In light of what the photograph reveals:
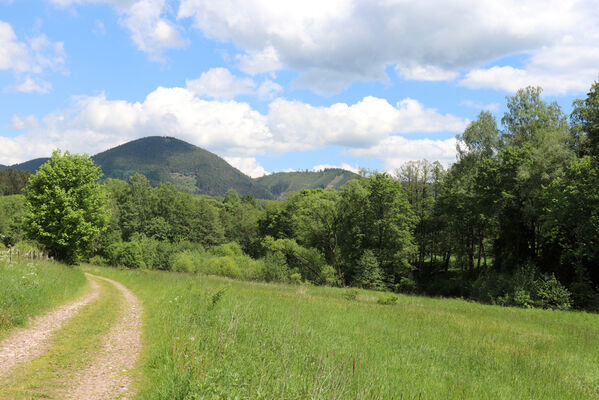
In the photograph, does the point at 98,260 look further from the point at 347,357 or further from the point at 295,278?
the point at 347,357

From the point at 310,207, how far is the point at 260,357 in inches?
1864

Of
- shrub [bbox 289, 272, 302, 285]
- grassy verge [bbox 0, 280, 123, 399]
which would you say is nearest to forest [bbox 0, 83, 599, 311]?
shrub [bbox 289, 272, 302, 285]

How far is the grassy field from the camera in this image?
550cm

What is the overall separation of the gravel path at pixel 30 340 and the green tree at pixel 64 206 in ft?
64.8

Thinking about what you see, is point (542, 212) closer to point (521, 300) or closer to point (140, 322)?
point (521, 300)

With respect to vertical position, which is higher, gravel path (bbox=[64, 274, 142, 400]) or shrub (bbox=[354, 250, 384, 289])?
gravel path (bbox=[64, 274, 142, 400])

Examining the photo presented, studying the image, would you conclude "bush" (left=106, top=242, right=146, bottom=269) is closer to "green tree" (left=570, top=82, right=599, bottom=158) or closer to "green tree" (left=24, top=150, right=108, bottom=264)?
"green tree" (left=24, top=150, right=108, bottom=264)

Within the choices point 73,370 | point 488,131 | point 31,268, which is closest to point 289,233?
point 488,131

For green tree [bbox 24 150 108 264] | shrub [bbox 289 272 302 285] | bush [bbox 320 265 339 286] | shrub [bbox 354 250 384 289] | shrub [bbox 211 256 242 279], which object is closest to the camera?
green tree [bbox 24 150 108 264]

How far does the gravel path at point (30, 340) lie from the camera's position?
708 centimetres

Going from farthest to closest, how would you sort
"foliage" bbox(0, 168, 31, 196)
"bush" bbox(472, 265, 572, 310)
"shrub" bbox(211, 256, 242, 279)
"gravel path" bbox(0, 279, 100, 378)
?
"foliage" bbox(0, 168, 31, 196) → "shrub" bbox(211, 256, 242, 279) → "bush" bbox(472, 265, 572, 310) → "gravel path" bbox(0, 279, 100, 378)

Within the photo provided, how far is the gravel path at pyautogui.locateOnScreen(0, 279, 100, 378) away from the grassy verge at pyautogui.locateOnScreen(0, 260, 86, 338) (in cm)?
31

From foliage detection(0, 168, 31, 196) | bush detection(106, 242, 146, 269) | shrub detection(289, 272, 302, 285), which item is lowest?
bush detection(106, 242, 146, 269)

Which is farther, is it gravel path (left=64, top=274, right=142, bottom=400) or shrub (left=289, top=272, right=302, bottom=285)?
shrub (left=289, top=272, right=302, bottom=285)
